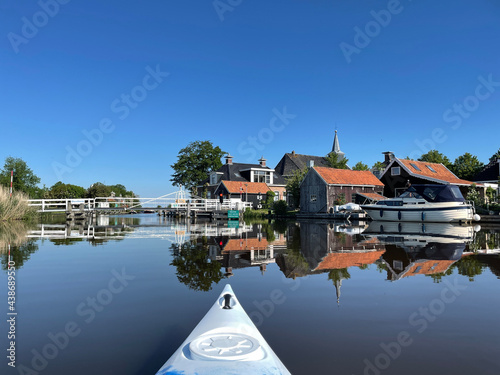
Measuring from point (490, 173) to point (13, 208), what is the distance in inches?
2039

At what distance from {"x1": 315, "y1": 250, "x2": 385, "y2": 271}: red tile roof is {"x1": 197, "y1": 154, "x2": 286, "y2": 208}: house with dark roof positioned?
123 feet

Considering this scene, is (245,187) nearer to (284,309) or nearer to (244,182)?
(244,182)

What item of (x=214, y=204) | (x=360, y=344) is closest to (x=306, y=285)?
(x=360, y=344)

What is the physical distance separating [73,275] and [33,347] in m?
4.71

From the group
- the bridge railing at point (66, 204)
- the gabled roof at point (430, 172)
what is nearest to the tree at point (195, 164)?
the bridge railing at point (66, 204)

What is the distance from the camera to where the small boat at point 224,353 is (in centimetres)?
260

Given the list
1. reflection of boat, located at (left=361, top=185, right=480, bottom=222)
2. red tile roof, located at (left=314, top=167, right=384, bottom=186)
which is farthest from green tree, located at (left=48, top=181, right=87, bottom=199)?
reflection of boat, located at (left=361, top=185, right=480, bottom=222)

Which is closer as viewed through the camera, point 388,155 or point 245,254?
point 245,254

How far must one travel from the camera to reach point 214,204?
43.2 meters

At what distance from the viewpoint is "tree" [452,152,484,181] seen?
1901 inches

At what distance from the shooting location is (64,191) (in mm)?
89562

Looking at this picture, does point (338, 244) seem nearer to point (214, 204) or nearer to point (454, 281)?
point (454, 281)

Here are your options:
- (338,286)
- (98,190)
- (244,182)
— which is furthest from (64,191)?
(338,286)

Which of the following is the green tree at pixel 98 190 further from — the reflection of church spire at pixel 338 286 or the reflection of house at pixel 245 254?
the reflection of church spire at pixel 338 286
